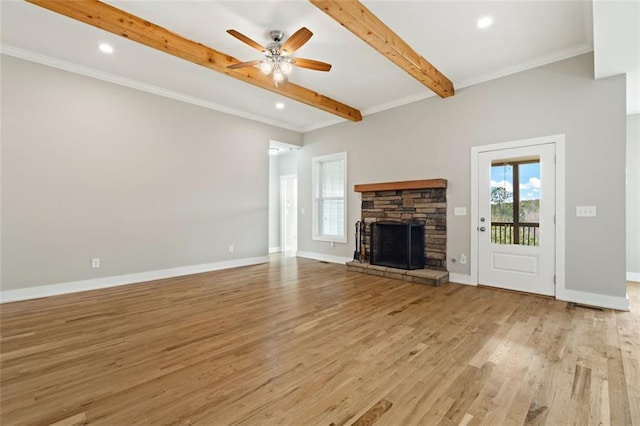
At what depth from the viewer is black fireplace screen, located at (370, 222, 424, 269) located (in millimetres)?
4891

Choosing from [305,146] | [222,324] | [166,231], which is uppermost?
Result: [305,146]

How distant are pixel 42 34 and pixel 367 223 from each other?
17.2 feet

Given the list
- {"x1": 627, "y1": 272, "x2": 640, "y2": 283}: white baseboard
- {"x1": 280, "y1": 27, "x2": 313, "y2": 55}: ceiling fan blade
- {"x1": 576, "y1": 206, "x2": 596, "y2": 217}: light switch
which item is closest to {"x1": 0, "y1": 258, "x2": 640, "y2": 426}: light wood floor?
{"x1": 576, "y1": 206, "x2": 596, "y2": 217}: light switch

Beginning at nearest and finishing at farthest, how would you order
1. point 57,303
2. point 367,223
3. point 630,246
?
point 57,303, point 630,246, point 367,223

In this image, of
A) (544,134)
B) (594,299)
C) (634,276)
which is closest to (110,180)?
(544,134)

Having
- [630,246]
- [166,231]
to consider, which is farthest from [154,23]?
[630,246]

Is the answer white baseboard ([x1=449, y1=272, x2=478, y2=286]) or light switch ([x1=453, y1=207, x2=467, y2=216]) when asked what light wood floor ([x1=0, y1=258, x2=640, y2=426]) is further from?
light switch ([x1=453, y1=207, x2=467, y2=216])

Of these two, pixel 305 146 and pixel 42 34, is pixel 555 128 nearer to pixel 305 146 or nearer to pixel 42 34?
pixel 305 146

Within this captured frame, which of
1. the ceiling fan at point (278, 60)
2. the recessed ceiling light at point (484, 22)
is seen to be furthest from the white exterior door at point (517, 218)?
the ceiling fan at point (278, 60)

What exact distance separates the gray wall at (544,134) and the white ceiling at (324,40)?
0.29 m

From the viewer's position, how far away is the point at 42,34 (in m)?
3.31

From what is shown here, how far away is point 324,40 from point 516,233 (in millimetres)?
3583

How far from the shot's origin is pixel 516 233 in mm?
4059

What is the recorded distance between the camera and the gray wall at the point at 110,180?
12.1 feet
